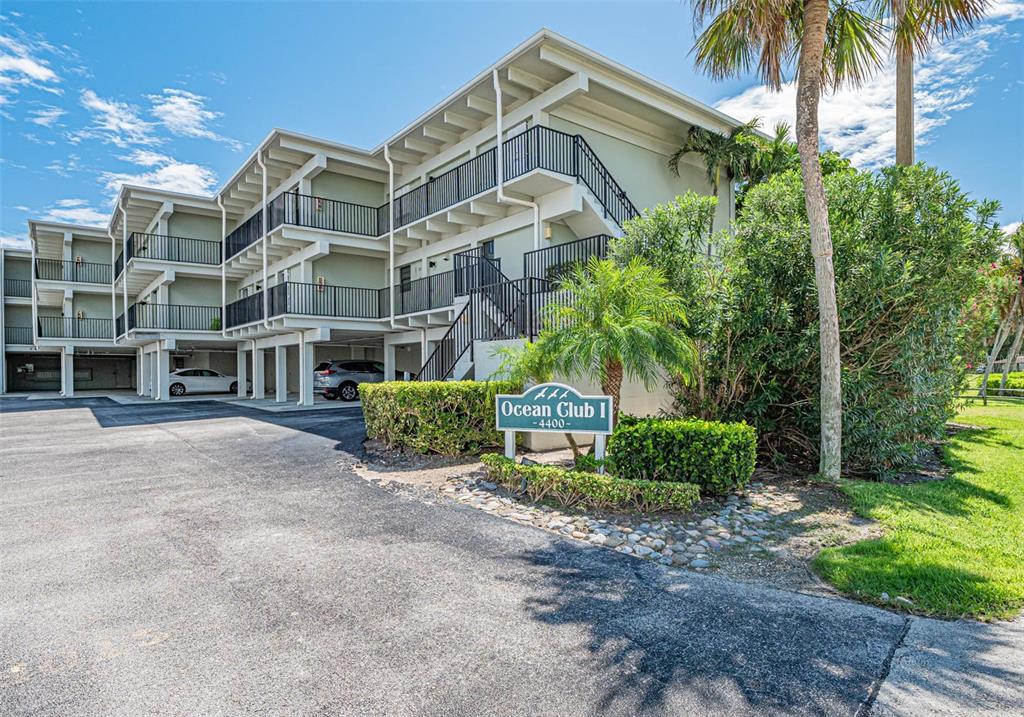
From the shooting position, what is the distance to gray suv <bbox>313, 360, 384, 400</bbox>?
21.1m

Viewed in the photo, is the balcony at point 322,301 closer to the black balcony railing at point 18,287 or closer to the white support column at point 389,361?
the white support column at point 389,361

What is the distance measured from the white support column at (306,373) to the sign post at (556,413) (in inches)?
538

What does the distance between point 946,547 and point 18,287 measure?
4454 centimetres

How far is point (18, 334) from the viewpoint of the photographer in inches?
1291

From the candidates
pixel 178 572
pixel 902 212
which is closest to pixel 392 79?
pixel 902 212

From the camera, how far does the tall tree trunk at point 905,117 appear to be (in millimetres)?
10773

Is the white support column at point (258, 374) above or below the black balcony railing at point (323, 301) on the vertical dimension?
below

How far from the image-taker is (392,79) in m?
14.1

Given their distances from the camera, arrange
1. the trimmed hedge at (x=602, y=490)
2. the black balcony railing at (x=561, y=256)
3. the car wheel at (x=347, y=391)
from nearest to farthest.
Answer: the trimmed hedge at (x=602, y=490), the black balcony railing at (x=561, y=256), the car wheel at (x=347, y=391)

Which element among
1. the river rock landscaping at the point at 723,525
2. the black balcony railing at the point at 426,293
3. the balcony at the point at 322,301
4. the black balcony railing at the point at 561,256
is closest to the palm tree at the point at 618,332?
the river rock landscaping at the point at 723,525

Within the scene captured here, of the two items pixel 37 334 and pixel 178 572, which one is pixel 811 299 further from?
pixel 37 334

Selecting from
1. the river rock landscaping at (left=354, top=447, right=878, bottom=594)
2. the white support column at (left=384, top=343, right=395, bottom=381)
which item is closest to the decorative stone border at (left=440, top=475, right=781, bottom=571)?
the river rock landscaping at (left=354, top=447, right=878, bottom=594)

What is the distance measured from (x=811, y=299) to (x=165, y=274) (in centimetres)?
2591

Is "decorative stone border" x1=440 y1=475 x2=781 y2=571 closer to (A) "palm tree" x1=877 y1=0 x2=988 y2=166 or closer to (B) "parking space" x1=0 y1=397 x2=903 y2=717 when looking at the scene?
(B) "parking space" x1=0 y1=397 x2=903 y2=717
